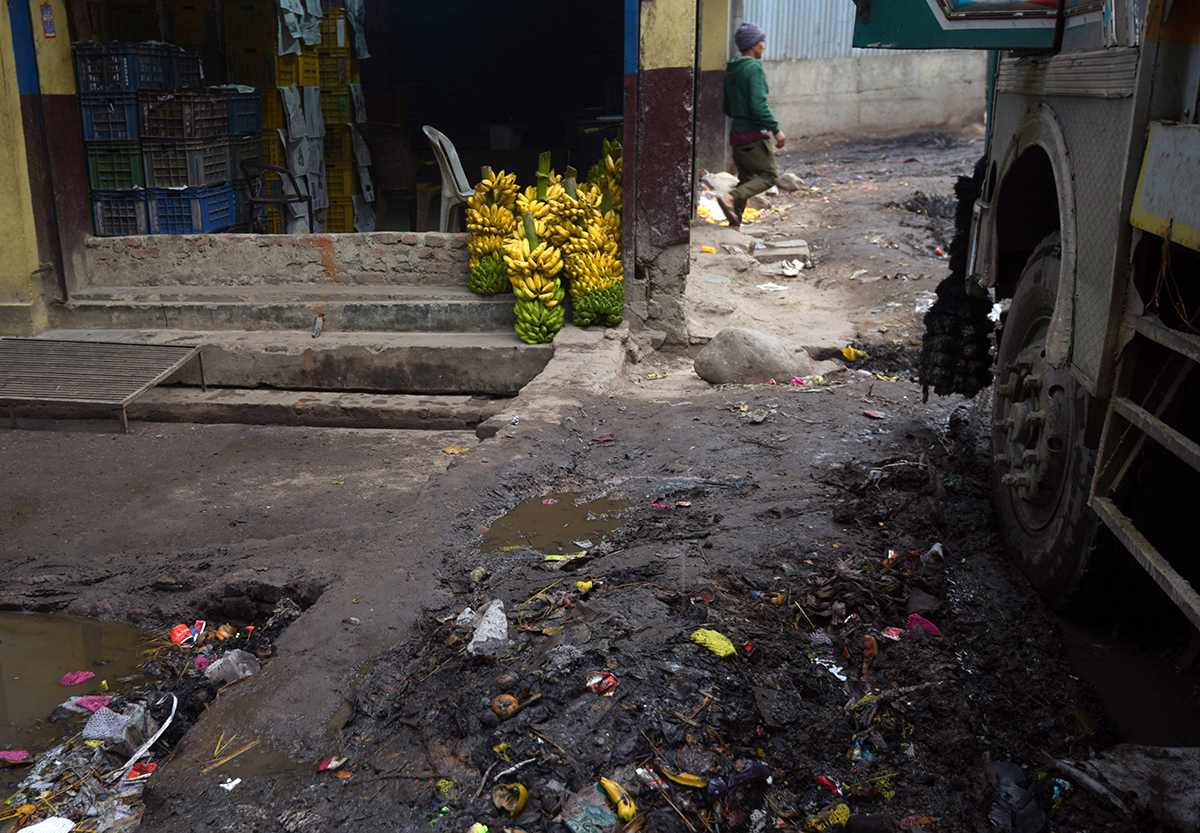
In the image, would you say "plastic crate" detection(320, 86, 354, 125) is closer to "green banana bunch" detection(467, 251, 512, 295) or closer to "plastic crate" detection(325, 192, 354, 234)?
"plastic crate" detection(325, 192, 354, 234)

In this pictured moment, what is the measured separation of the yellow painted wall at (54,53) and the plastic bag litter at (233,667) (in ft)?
19.0

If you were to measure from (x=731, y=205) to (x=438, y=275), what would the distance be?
4769 mm

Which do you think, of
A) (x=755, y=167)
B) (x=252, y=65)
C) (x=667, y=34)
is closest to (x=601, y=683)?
(x=667, y=34)

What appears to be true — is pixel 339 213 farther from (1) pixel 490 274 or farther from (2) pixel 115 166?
(1) pixel 490 274

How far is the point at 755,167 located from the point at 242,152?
17.4ft

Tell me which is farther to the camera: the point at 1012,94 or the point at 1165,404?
the point at 1012,94

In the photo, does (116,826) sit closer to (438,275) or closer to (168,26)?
(438,275)

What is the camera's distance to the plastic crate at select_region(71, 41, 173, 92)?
735 centimetres

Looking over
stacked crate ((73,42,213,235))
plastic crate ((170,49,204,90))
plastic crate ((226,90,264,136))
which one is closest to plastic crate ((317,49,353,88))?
plastic crate ((226,90,264,136))

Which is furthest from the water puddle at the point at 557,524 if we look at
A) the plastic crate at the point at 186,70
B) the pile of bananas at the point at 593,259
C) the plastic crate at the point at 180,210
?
the plastic crate at the point at 186,70

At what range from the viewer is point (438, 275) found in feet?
24.9

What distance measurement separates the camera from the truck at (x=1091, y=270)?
2271mm

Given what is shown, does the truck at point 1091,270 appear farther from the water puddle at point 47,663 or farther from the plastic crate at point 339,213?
the plastic crate at point 339,213

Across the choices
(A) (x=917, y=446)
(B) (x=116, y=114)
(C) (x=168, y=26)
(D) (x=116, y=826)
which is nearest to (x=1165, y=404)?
(A) (x=917, y=446)
